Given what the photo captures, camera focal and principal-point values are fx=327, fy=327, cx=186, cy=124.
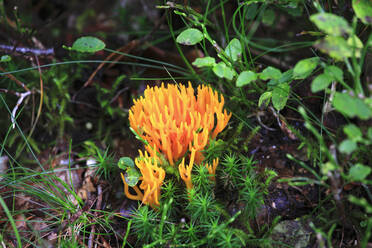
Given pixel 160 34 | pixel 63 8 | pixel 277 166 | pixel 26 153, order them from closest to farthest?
pixel 277 166
pixel 26 153
pixel 160 34
pixel 63 8

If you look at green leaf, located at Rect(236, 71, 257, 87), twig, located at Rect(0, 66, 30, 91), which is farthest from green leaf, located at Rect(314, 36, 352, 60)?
twig, located at Rect(0, 66, 30, 91)

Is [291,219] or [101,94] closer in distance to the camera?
[291,219]

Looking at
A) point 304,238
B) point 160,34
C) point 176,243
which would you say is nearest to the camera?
point 176,243

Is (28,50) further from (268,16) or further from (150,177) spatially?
(268,16)

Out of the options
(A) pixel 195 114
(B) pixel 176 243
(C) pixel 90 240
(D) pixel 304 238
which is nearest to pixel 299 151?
(D) pixel 304 238

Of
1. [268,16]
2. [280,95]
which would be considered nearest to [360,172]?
[280,95]

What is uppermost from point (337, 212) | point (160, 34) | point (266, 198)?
point (160, 34)

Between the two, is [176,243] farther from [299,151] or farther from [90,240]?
[299,151]
